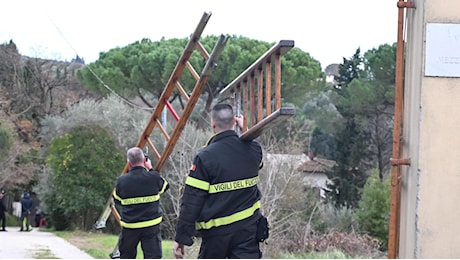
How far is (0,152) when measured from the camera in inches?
1407

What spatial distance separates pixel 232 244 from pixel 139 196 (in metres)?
3.16

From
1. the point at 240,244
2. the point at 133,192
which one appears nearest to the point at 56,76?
the point at 133,192

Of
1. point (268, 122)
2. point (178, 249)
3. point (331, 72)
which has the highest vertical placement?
point (331, 72)

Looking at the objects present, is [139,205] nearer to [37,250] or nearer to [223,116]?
[223,116]

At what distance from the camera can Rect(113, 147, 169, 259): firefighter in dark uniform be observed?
971 cm

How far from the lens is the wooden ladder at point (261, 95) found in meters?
6.44

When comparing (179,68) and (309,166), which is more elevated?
(179,68)

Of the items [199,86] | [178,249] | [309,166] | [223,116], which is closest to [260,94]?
A: [223,116]

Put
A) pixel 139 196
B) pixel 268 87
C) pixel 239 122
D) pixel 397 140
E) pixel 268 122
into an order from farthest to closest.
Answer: pixel 139 196 < pixel 239 122 < pixel 268 87 < pixel 268 122 < pixel 397 140

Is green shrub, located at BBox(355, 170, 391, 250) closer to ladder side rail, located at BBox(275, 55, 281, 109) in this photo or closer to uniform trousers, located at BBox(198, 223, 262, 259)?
uniform trousers, located at BBox(198, 223, 262, 259)

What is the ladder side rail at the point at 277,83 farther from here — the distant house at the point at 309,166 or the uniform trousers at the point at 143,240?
the distant house at the point at 309,166

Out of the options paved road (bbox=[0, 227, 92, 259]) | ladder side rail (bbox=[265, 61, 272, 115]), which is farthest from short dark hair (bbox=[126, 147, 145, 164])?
paved road (bbox=[0, 227, 92, 259])

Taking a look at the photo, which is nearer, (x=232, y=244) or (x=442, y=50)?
(x=442, y=50)

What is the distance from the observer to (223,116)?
22.4ft
